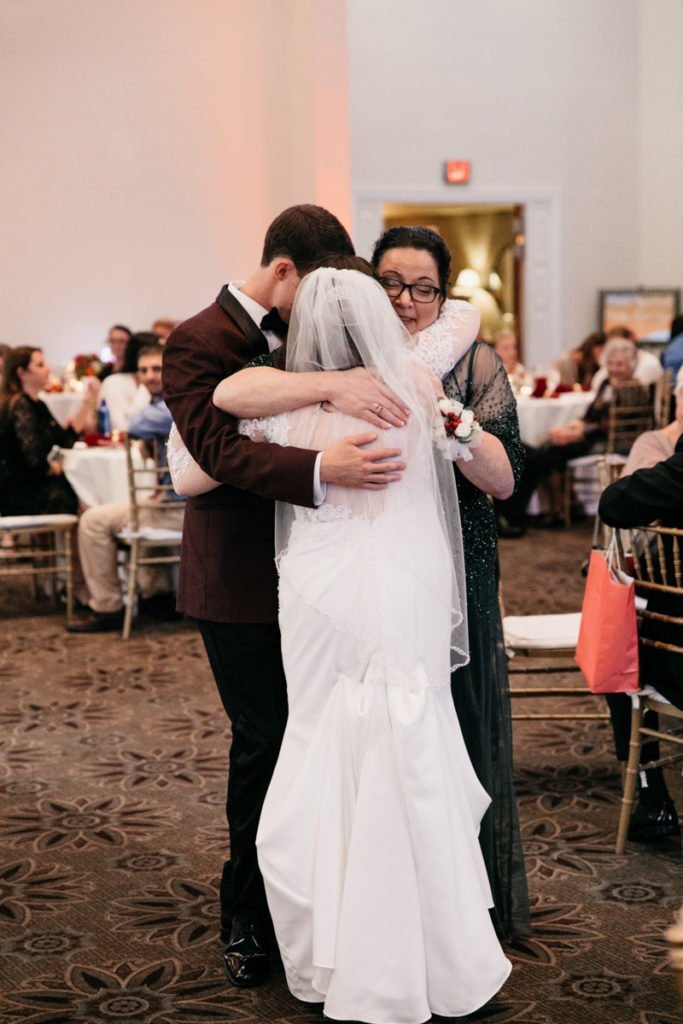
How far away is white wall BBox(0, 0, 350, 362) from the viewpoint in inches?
479

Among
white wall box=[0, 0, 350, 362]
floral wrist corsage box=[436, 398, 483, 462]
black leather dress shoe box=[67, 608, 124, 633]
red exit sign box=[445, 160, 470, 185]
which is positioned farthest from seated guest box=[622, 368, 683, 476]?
red exit sign box=[445, 160, 470, 185]

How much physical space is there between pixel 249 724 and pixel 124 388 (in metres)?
5.65

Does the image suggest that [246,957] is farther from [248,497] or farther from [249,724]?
[248,497]

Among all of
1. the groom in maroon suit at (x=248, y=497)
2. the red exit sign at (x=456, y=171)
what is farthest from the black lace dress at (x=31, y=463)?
the red exit sign at (x=456, y=171)

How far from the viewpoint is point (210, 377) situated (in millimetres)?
2699

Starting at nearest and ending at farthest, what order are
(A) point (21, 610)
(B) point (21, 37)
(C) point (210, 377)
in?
(C) point (210, 377) → (A) point (21, 610) → (B) point (21, 37)

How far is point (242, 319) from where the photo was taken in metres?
2.75

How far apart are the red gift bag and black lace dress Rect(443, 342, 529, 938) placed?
1.40ft

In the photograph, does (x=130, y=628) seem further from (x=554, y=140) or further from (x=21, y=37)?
(x=554, y=140)

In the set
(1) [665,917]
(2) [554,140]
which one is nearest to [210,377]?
(1) [665,917]

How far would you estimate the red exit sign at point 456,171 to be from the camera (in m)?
13.6

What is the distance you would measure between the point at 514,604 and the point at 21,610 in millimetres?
2790

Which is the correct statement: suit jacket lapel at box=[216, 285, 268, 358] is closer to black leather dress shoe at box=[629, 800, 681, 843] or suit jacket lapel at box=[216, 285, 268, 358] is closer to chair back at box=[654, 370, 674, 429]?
black leather dress shoe at box=[629, 800, 681, 843]

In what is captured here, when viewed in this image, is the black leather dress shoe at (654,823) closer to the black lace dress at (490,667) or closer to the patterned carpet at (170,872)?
the patterned carpet at (170,872)
